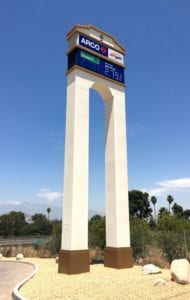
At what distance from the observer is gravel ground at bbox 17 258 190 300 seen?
9.64 meters

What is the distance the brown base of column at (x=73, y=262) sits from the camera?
1380 cm

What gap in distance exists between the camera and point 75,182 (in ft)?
49.1

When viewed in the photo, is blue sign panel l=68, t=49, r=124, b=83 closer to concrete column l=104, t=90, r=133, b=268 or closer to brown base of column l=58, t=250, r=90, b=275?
concrete column l=104, t=90, r=133, b=268

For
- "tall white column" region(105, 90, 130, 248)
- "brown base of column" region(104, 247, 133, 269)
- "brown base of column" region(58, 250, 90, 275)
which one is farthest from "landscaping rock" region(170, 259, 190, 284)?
"tall white column" region(105, 90, 130, 248)

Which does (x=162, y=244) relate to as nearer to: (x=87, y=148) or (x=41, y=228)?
(x=87, y=148)

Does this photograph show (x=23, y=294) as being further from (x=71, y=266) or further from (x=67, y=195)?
(x=67, y=195)

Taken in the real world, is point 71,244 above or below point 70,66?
below

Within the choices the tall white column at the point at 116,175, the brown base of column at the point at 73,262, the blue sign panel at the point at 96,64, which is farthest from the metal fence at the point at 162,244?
→ the blue sign panel at the point at 96,64

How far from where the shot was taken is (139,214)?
258 ft

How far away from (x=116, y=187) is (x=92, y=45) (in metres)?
8.79

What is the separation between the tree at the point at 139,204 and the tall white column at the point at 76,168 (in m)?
63.4

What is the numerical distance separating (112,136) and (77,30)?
21.8 feet

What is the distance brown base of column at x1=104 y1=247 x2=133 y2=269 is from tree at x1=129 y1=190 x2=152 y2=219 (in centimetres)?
6172

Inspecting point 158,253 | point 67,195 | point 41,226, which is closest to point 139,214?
point 41,226
